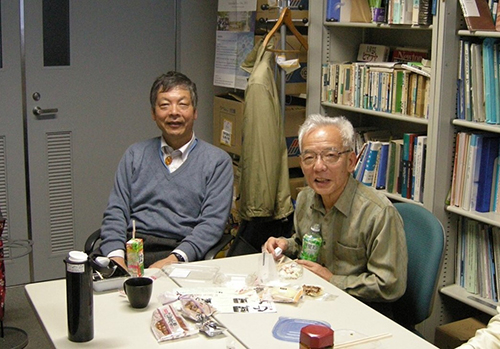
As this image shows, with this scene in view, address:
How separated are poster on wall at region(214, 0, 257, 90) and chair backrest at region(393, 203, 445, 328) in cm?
177

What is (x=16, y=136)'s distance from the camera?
13.4 ft

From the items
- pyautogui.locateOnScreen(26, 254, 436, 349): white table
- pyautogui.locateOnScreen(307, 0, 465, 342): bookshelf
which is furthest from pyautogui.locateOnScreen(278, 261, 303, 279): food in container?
pyautogui.locateOnScreen(307, 0, 465, 342): bookshelf

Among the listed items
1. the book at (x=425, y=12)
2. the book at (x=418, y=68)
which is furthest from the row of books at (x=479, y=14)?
the book at (x=418, y=68)

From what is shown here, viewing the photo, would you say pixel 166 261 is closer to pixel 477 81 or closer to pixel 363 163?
pixel 363 163

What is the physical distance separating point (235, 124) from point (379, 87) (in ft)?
3.02

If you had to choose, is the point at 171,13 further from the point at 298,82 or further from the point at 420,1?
the point at 420,1

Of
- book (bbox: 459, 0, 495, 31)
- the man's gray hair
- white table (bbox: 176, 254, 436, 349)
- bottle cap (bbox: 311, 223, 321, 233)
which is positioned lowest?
white table (bbox: 176, 254, 436, 349)

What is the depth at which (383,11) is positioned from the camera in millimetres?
3342

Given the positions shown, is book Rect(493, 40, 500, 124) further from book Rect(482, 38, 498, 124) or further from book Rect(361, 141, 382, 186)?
book Rect(361, 141, 382, 186)

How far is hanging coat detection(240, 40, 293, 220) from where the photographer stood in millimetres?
3521


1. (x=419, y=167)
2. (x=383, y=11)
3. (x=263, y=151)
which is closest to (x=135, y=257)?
(x=263, y=151)

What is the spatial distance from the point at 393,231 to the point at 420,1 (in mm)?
1198

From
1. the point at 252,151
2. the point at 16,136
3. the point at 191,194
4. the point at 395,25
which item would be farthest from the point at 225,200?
the point at 16,136

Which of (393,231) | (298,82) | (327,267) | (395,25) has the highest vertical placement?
(395,25)
